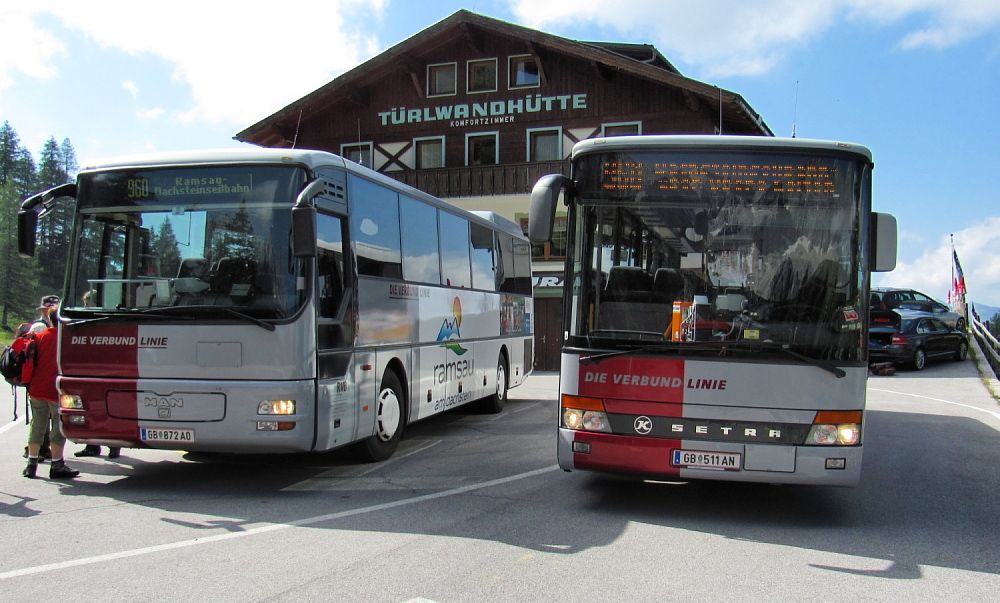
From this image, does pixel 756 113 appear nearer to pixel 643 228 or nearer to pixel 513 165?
pixel 513 165

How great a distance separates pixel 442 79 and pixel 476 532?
90.9 ft

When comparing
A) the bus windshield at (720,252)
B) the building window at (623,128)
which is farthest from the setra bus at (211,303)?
the building window at (623,128)

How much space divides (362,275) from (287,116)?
25.5 metres

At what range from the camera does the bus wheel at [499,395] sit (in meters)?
14.0

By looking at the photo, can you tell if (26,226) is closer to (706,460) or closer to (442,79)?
(706,460)

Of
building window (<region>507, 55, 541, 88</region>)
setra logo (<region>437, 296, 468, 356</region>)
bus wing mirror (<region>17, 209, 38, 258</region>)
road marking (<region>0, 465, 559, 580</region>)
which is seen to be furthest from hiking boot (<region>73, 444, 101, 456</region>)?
building window (<region>507, 55, 541, 88</region>)

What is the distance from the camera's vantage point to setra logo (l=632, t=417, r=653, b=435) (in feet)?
20.9

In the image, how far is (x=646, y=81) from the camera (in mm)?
28219

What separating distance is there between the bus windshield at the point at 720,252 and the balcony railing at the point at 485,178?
21507 millimetres

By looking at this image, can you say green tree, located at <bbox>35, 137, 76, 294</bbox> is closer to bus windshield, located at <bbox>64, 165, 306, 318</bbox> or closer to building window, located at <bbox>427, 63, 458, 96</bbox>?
building window, located at <bbox>427, 63, 458, 96</bbox>

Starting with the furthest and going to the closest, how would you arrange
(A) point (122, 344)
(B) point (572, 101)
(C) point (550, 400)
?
(B) point (572, 101)
(C) point (550, 400)
(A) point (122, 344)


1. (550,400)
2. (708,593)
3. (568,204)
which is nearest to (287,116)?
(550,400)

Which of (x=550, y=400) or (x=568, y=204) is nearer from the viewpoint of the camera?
(x=568, y=204)

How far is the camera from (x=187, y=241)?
7.27 metres
